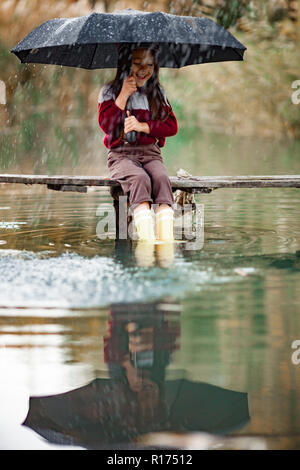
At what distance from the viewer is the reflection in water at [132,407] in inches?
116

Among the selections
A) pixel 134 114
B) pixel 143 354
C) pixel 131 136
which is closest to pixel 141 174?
pixel 131 136

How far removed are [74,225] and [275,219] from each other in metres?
1.71

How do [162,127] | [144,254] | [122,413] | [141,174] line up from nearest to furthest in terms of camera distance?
[122,413], [144,254], [141,174], [162,127]

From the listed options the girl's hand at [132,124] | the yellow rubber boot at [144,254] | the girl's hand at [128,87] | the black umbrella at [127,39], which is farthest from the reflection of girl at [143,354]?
the black umbrella at [127,39]

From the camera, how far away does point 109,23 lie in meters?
6.27

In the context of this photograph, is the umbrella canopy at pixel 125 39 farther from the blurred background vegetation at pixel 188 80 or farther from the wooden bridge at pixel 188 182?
the blurred background vegetation at pixel 188 80

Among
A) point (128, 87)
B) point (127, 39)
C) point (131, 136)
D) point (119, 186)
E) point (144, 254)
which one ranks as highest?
point (127, 39)

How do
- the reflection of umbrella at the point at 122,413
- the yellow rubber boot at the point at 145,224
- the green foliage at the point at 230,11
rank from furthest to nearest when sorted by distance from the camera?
the green foliage at the point at 230,11, the yellow rubber boot at the point at 145,224, the reflection of umbrella at the point at 122,413

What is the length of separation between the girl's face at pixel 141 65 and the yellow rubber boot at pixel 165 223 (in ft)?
2.88

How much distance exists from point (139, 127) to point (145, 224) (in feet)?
2.14

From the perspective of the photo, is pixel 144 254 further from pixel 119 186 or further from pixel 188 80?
pixel 188 80

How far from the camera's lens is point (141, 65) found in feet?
20.9

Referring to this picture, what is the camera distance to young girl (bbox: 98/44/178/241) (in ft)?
20.6

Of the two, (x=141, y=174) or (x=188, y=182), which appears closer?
(x=141, y=174)
